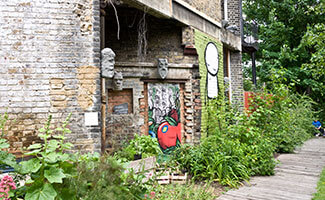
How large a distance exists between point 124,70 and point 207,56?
3056 mm

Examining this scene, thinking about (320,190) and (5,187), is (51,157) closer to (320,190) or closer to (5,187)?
(5,187)

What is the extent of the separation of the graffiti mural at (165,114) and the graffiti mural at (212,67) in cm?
145

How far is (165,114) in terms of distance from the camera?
24.2 feet

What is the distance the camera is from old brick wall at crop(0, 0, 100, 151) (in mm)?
4637

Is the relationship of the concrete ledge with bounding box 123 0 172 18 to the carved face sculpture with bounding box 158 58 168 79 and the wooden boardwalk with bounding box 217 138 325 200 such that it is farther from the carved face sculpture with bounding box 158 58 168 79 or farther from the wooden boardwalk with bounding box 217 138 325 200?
the wooden boardwalk with bounding box 217 138 325 200

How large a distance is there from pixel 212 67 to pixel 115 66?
139 inches

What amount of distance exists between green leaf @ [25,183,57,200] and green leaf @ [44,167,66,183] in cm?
8

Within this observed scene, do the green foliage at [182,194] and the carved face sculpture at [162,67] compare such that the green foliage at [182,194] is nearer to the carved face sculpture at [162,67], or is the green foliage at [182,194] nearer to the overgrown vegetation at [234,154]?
the overgrown vegetation at [234,154]

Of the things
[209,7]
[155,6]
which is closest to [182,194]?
[155,6]

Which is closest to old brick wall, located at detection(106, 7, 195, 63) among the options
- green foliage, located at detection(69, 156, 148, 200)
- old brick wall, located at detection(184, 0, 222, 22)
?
old brick wall, located at detection(184, 0, 222, 22)

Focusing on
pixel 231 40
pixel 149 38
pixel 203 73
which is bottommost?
pixel 203 73

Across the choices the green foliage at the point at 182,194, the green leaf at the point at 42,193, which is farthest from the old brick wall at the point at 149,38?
the green leaf at the point at 42,193

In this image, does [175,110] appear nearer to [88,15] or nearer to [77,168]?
[88,15]

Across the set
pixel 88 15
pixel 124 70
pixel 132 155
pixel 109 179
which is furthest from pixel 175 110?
pixel 109 179
